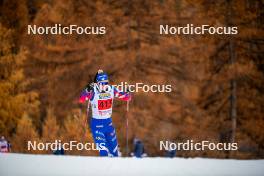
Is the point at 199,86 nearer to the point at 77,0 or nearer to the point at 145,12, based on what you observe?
the point at 145,12

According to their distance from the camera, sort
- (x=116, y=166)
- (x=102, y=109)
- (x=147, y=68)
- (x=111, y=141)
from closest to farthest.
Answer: (x=116, y=166)
(x=111, y=141)
(x=102, y=109)
(x=147, y=68)

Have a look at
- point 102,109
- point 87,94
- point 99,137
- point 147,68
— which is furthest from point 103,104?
point 147,68

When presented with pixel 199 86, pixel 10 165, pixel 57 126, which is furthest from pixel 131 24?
pixel 10 165

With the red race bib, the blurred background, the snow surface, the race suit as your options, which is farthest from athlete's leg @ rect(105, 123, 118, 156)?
the blurred background

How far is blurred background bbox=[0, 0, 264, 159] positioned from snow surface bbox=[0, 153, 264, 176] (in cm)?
1207

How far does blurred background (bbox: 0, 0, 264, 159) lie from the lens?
1677cm

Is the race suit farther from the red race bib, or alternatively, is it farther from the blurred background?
the blurred background

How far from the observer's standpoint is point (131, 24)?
18.5 m

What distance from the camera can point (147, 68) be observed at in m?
18.4

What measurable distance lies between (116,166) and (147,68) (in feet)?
47.1

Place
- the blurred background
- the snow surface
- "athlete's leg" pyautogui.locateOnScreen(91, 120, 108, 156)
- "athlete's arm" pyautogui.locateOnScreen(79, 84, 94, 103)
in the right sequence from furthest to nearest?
the blurred background → "athlete's arm" pyautogui.locateOnScreen(79, 84, 94, 103) → "athlete's leg" pyautogui.locateOnScreen(91, 120, 108, 156) → the snow surface

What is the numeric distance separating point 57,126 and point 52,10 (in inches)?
187

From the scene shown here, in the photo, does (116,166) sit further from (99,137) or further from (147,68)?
(147,68)

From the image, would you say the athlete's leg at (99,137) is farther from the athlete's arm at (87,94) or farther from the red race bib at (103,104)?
the athlete's arm at (87,94)
